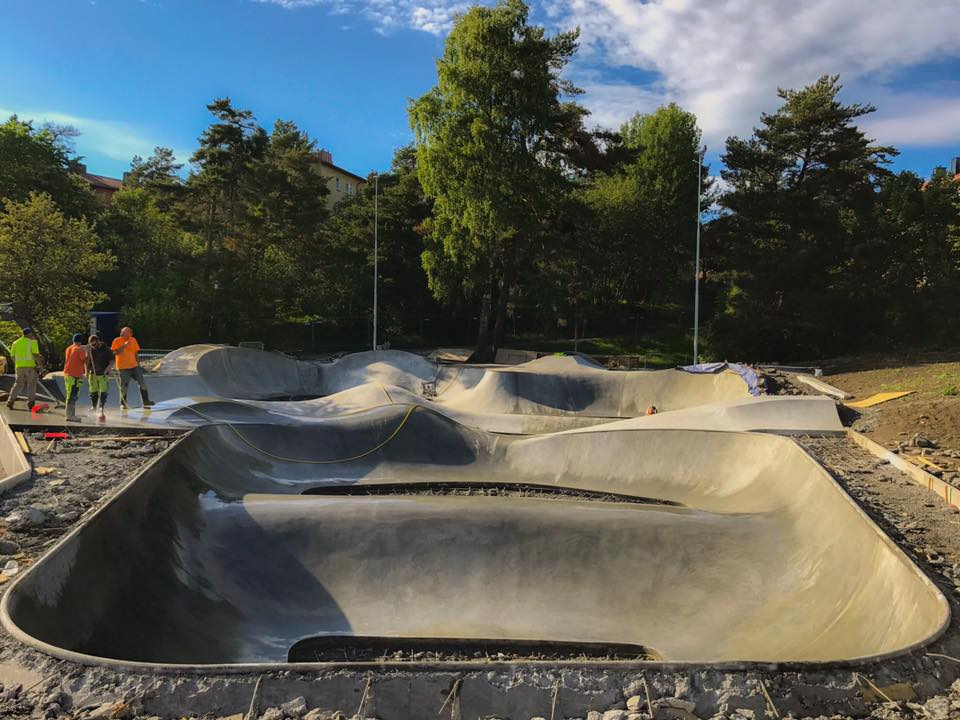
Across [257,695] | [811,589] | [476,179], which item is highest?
[476,179]

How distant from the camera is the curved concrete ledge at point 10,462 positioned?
859 centimetres

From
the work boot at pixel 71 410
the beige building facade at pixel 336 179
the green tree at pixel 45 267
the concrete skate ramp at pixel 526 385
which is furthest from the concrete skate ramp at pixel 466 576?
the beige building facade at pixel 336 179

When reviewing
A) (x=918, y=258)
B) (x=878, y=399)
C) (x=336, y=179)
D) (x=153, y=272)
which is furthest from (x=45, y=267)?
(x=336, y=179)

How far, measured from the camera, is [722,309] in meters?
43.1

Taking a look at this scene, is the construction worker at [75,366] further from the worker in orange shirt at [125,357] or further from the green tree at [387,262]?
the green tree at [387,262]

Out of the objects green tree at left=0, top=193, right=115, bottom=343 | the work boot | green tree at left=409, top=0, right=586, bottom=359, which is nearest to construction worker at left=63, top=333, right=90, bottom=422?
the work boot

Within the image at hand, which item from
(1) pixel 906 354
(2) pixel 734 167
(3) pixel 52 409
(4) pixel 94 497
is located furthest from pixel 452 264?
(4) pixel 94 497

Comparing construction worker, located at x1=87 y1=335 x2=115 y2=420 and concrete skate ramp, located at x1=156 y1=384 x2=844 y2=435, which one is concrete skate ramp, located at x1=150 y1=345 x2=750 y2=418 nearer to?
concrete skate ramp, located at x1=156 y1=384 x2=844 y2=435

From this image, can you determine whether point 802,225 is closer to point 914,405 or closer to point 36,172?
point 914,405

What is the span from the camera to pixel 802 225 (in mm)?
33906

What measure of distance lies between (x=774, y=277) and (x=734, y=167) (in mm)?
6693

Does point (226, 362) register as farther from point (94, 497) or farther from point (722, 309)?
point (722, 309)

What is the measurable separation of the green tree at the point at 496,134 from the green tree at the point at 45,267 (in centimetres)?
1736

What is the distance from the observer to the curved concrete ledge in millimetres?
8594
